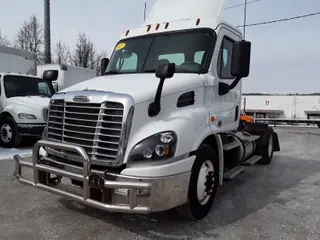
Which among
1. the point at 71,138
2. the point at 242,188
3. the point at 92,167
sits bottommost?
the point at 242,188

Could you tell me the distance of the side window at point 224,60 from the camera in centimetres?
441

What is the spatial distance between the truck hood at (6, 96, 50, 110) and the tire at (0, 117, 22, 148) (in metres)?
0.48

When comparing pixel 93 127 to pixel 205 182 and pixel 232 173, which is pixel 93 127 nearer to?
pixel 205 182

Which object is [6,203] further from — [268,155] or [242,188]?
[268,155]

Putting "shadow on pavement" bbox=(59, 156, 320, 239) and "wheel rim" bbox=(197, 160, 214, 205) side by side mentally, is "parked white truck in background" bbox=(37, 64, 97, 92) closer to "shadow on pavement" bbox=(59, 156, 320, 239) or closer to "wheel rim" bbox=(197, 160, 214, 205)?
"shadow on pavement" bbox=(59, 156, 320, 239)

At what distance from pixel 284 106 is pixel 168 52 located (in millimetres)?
20196

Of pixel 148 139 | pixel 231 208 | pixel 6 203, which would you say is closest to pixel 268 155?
pixel 231 208

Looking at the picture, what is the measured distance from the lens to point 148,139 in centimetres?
313

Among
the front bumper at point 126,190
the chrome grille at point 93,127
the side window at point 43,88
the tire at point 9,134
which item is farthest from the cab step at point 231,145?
the side window at point 43,88

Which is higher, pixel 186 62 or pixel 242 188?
pixel 186 62

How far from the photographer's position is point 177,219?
381cm

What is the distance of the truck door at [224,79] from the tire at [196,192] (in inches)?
24.8

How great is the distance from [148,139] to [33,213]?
1974 millimetres

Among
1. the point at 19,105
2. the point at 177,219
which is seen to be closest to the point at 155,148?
the point at 177,219
